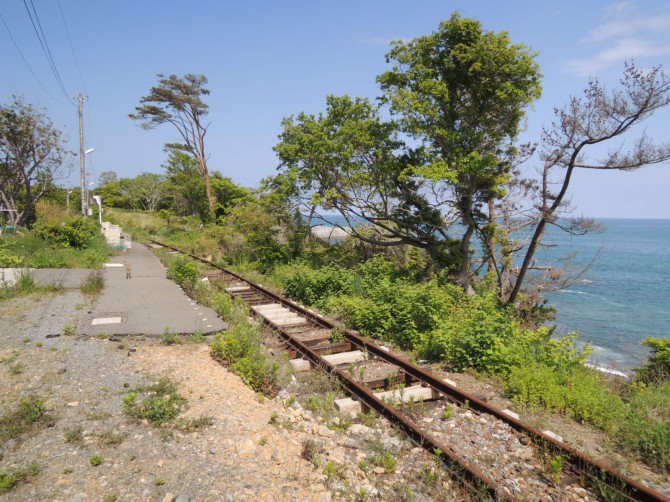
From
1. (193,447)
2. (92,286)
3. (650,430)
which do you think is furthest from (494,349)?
(92,286)

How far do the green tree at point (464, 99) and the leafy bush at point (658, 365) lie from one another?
17.1 feet

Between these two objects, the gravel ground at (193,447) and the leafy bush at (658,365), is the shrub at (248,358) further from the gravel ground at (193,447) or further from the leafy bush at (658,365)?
the leafy bush at (658,365)

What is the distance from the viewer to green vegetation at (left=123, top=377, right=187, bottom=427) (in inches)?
188

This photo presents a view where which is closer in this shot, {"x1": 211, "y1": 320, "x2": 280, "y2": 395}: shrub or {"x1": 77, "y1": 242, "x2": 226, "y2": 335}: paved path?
{"x1": 211, "y1": 320, "x2": 280, "y2": 395}: shrub

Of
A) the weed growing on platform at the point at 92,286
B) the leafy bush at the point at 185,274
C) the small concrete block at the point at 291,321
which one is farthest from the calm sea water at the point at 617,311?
the weed growing on platform at the point at 92,286

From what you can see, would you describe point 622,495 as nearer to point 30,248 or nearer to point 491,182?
point 491,182

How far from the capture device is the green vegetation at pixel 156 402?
479 cm

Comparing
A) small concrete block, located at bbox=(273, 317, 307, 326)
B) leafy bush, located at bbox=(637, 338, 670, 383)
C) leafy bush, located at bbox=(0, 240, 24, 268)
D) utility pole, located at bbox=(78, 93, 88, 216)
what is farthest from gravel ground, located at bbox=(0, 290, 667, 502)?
utility pole, located at bbox=(78, 93, 88, 216)

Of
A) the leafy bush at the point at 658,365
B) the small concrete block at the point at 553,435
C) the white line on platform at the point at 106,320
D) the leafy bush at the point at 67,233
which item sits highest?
the leafy bush at the point at 67,233

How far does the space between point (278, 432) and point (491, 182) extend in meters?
10.5

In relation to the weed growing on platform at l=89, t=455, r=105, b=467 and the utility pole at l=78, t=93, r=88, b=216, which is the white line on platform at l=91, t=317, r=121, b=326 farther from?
the utility pole at l=78, t=93, r=88, b=216

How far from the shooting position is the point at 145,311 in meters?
9.25

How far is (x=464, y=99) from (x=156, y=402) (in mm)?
11141

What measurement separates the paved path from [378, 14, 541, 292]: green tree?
656 cm
